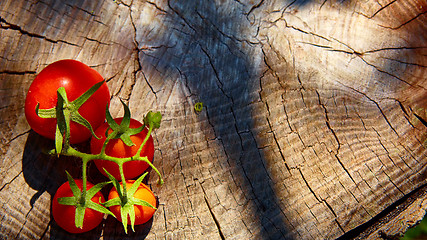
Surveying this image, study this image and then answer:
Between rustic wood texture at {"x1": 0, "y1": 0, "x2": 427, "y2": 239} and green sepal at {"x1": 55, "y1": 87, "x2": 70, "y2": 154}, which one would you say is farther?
rustic wood texture at {"x1": 0, "y1": 0, "x2": 427, "y2": 239}

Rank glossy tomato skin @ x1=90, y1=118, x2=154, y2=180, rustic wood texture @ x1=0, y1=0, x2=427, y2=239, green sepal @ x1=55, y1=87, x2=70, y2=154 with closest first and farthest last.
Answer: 1. green sepal @ x1=55, y1=87, x2=70, y2=154
2. glossy tomato skin @ x1=90, y1=118, x2=154, y2=180
3. rustic wood texture @ x1=0, y1=0, x2=427, y2=239

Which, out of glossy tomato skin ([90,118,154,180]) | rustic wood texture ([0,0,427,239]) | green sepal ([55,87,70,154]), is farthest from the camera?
rustic wood texture ([0,0,427,239])

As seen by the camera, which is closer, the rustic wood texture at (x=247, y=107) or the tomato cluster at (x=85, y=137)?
the tomato cluster at (x=85, y=137)

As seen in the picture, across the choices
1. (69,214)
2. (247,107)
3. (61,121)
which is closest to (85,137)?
(61,121)

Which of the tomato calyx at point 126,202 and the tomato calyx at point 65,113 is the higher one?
the tomato calyx at point 65,113

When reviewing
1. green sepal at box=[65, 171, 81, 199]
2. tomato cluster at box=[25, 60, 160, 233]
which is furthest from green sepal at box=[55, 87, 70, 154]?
green sepal at box=[65, 171, 81, 199]

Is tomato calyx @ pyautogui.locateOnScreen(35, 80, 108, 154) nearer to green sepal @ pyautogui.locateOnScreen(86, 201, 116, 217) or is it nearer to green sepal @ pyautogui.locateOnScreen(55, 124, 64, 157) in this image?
green sepal @ pyautogui.locateOnScreen(55, 124, 64, 157)

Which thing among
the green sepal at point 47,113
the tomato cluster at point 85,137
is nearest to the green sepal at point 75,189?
the tomato cluster at point 85,137

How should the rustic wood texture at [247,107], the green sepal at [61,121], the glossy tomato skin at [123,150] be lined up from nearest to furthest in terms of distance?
1. the green sepal at [61,121]
2. the glossy tomato skin at [123,150]
3. the rustic wood texture at [247,107]

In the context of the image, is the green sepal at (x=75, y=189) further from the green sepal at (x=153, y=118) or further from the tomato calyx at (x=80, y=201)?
the green sepal at (x=153, y=118)
